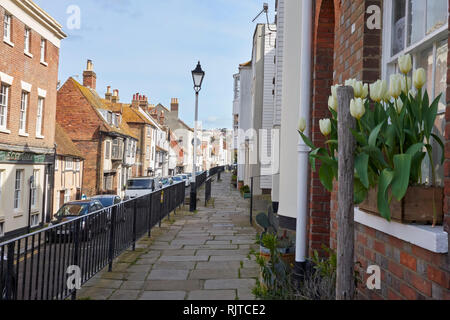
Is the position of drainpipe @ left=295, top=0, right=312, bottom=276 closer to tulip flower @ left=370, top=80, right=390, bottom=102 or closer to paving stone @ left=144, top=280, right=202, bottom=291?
paving stone @ left=144, top=280, right=202, bottom=291

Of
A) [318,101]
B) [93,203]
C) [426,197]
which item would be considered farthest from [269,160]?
[426,197]

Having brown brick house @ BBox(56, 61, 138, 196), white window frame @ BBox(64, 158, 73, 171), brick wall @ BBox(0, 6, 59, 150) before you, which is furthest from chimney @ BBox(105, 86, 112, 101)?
brick wall @ BBox(0, 6, 59, 150)

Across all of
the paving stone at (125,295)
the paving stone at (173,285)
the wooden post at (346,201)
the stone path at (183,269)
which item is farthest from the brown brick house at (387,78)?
the paving stone at (125,295)

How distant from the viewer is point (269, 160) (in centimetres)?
2197

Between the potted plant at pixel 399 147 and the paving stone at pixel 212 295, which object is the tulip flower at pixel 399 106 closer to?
the potted plant at pixel 399 147

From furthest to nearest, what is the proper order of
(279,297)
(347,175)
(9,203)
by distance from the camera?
(9,203)
(279,297)
(347,175)

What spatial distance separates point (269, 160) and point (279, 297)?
1828 centimetres

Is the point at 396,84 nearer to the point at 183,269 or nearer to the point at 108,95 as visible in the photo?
the point at 183,269

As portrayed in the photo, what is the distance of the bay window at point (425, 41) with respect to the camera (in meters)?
2.69

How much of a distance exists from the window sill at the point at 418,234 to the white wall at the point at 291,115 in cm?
376

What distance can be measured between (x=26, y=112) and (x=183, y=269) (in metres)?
15.9

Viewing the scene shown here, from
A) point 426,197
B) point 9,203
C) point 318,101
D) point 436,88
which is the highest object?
point 318,101

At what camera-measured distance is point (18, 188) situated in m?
18.5
